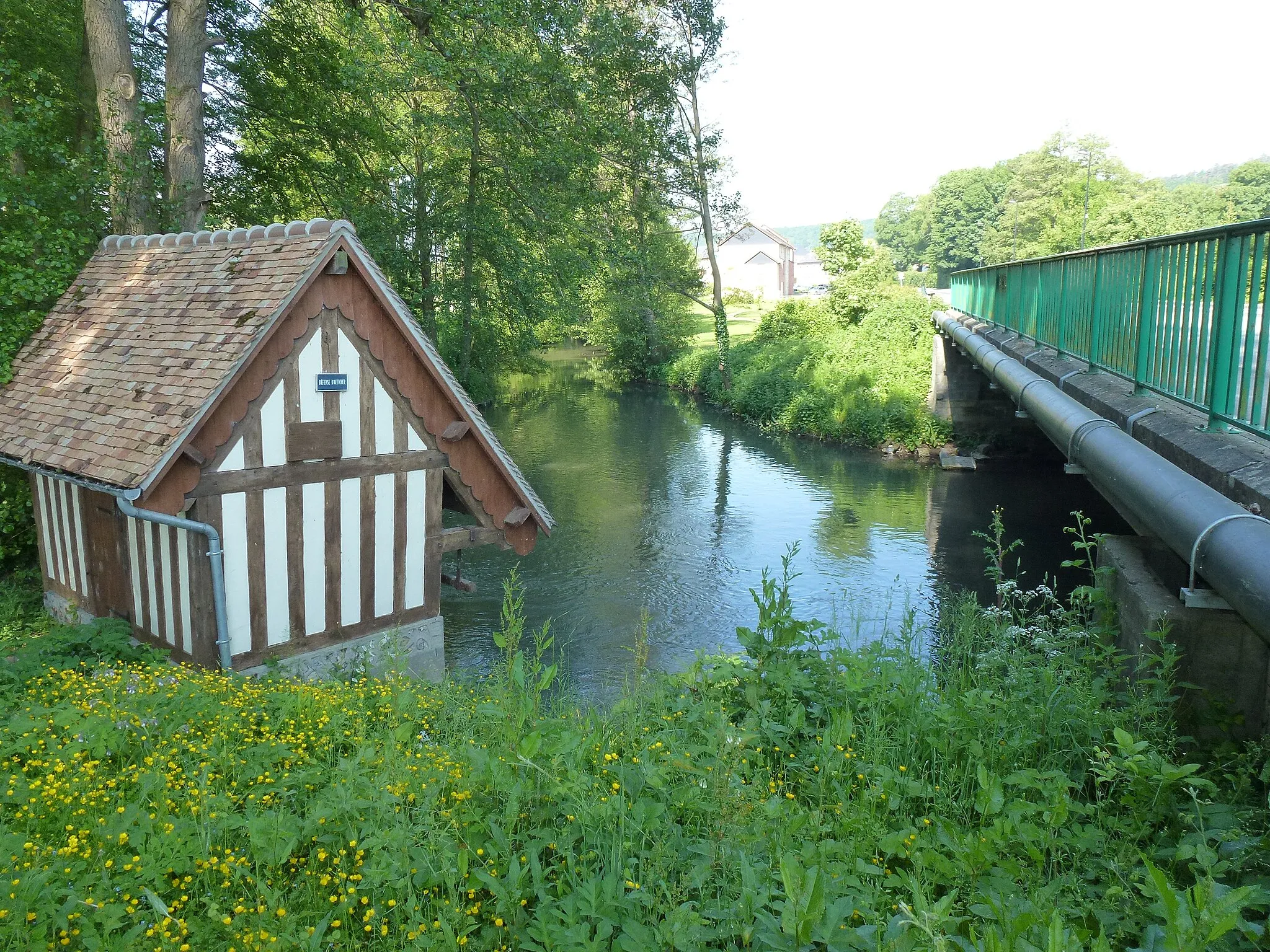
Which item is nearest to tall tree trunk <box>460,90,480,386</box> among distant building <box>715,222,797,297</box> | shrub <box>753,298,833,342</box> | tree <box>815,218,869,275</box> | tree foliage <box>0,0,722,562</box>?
tree foliage <box>0,0,722,562</box>

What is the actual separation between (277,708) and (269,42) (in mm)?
14673

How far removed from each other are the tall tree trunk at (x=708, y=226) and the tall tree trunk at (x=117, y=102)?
75.1 feet

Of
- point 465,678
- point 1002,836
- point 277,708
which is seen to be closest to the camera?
point 1002,836

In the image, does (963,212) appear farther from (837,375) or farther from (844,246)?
(837,375)

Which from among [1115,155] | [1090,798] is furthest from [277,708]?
[1115,155]

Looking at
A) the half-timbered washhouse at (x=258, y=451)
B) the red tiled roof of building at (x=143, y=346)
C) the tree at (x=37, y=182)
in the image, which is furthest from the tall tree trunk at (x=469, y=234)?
the half-timbered washhouse at (x=258, y=451)

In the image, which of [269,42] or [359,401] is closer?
[359,401]

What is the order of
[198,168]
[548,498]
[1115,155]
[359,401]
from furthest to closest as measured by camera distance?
[1115,155], [548,498], [198,168], [359,401]

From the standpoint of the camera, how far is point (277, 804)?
178 inches

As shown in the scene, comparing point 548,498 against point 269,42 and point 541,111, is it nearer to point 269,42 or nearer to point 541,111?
point 541,111

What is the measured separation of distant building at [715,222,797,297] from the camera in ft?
314

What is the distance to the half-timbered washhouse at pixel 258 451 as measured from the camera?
7.55m

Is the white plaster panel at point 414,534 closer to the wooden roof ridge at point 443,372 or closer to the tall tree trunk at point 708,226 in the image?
the wooden roof ridge at point 443,372

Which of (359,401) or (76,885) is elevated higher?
(359,401)
